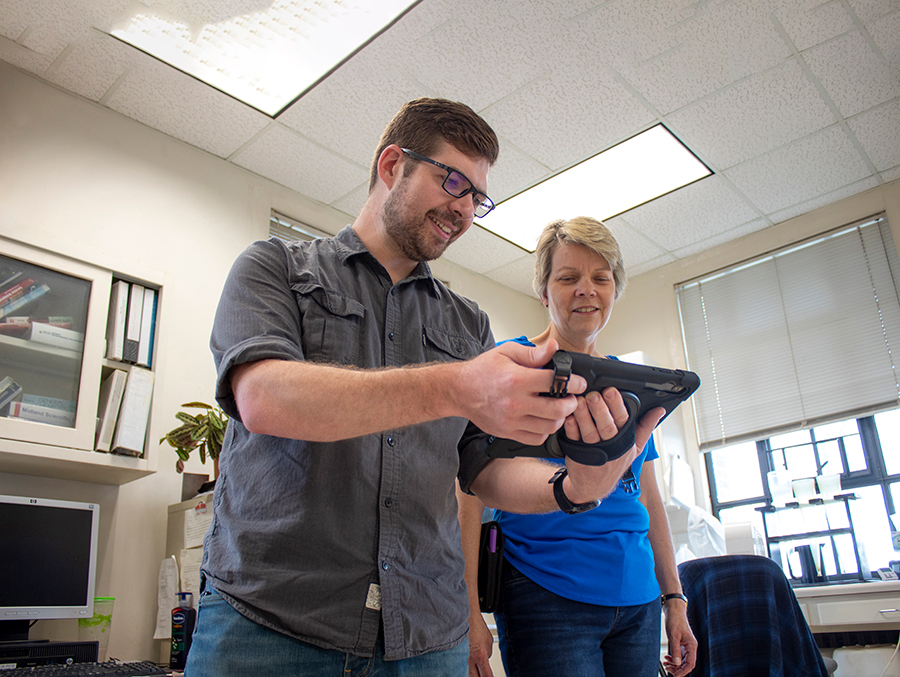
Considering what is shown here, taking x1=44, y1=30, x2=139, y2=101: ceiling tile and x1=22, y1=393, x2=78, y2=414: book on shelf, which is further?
x1=44, y1=30, x2=139, y2=101: ceiling tile

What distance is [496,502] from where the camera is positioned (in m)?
1.13

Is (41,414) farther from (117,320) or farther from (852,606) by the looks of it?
(852,606)

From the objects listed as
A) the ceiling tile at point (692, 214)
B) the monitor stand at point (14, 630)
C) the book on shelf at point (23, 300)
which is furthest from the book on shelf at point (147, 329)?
the ceiling tile at point (692, 214)

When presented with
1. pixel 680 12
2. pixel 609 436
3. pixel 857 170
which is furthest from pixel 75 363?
pixel 857 170

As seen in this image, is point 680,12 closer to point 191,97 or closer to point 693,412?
point 191,97

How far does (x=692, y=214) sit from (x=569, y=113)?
128cm

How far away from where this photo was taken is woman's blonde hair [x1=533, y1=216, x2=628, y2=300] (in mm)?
1664

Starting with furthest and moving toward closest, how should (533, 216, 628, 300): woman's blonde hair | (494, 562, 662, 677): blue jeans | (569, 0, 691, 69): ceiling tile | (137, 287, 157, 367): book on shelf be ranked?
1. (569, 0, 691, 69): ceiling tile
2. (137, 287, 157, 367): book on shelf
3. (533, 216, 628, 300): woman's blonde hair
4. (494, 562, 662, 677): blue jeans

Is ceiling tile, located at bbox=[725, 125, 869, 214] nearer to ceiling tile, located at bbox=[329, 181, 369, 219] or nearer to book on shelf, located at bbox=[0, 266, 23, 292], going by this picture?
ceiling tile, located at bbox=[329, 181, 369, 219]

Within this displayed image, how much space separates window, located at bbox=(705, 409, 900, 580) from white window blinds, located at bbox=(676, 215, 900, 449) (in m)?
0.12

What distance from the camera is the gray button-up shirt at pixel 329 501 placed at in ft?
2.66

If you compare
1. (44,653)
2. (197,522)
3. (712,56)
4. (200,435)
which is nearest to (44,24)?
(200,435)

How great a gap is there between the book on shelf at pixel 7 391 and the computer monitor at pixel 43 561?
0.89 ft

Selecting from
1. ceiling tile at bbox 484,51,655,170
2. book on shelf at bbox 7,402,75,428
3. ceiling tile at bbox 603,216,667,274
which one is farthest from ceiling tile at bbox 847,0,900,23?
book on shelf at bbox 7,402,75,428
